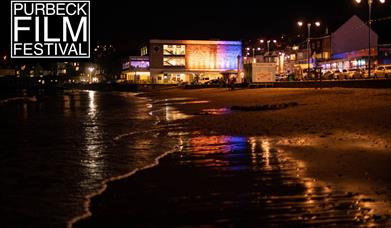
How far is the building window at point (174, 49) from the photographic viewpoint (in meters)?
125

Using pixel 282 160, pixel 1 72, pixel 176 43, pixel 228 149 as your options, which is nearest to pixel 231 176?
pixel 282 160

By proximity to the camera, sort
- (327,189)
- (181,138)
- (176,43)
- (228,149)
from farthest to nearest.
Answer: (176,43) < (181,138) < (228,149) < (327,189)

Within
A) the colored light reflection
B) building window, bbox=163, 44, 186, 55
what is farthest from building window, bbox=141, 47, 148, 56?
the colored light reflection

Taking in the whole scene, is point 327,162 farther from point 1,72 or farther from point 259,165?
point 1,72

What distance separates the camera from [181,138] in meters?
19.2

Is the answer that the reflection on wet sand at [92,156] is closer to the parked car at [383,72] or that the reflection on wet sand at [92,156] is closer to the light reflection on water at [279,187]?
the light reflection on water at [279,187]

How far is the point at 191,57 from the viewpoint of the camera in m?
125

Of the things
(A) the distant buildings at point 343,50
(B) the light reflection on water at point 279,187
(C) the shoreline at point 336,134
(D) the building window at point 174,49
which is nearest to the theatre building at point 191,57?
(D) the building window at point 174,49

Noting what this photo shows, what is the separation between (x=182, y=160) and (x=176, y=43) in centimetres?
11219

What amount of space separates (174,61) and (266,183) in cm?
11587

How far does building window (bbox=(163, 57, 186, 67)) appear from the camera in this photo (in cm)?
12500

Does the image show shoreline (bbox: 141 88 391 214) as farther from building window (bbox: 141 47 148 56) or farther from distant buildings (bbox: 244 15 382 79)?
building window (bbox: 141 47 148 56)

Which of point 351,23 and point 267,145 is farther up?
point 351,23

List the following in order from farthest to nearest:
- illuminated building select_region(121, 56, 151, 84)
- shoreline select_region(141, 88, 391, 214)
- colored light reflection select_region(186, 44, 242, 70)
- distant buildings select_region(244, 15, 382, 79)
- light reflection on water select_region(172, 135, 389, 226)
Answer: illuminated building select_region(121, 56, 151, 84)
colored light reflection select_region(186, 44, 242, 70)
distant buildings select_region(244, 15, 382, 79)
shoreline select_region(141, 88, 391, 214)
light reflection on water select_region(172, 135, 389, 226)
